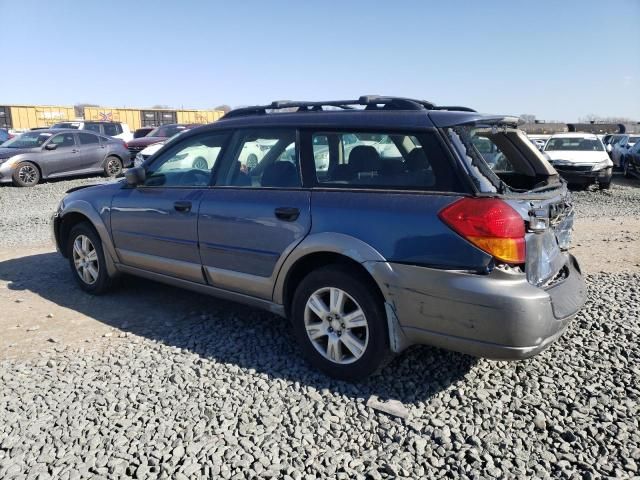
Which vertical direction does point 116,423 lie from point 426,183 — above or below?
below

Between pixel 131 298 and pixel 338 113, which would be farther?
pixel 131 298

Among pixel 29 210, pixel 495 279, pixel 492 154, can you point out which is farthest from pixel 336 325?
pixel 29 210

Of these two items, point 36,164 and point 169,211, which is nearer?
point 169,211

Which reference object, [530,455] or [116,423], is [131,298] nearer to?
[116,423]

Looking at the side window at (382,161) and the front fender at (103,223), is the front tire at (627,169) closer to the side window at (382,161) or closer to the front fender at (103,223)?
the side window at (382,161)

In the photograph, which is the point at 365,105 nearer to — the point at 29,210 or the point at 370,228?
the point at 370,228

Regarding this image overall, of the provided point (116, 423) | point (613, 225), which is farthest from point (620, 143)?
point (116, 423)

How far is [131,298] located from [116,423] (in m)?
2.37

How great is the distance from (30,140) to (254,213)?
14449mm

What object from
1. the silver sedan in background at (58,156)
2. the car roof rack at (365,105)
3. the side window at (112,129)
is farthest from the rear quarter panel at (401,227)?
the side window at (112,129)

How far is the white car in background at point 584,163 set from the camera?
1459 centimetres

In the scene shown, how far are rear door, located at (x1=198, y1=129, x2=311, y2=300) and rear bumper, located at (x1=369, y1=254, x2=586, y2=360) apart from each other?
81 centimetres

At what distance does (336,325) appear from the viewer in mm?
3443

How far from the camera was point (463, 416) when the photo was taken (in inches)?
120
